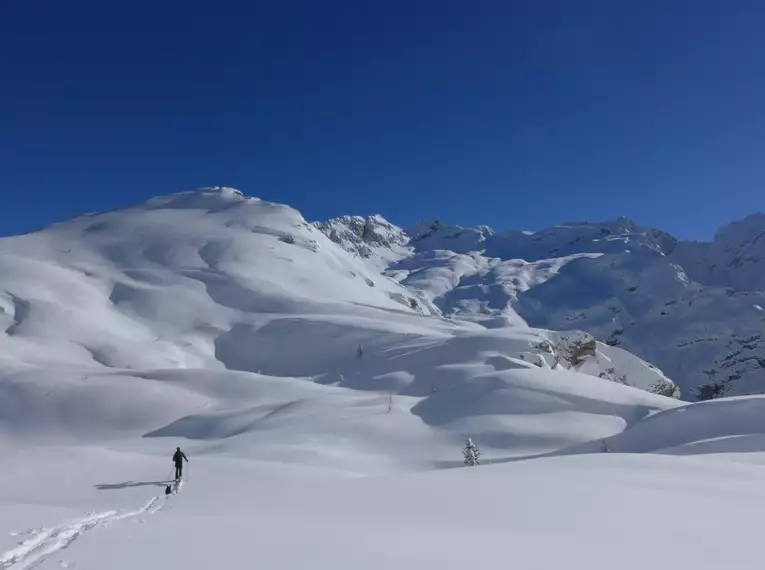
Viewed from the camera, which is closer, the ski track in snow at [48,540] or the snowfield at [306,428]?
the ski track in snow at [48,540]

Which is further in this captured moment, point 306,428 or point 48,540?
point 306,428

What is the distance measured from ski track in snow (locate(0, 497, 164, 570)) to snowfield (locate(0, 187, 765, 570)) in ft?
0.24

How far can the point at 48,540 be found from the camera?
11211 millimetres

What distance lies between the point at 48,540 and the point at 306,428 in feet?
102

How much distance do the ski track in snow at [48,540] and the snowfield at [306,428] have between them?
7 cm

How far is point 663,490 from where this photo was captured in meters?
15.7

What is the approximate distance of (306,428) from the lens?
41.8m

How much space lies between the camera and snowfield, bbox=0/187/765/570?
35.5 ft

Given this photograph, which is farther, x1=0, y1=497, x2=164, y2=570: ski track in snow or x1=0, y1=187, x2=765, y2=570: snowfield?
x1=0, y1=187, x2=765, y2=570: snowfield

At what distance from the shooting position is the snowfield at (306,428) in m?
10.8

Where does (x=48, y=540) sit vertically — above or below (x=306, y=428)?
below

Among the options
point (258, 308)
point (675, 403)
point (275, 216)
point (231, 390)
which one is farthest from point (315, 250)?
point (675, 403)

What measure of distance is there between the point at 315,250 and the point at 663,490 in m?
119

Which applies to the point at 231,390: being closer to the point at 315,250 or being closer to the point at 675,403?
the point at 675,403
